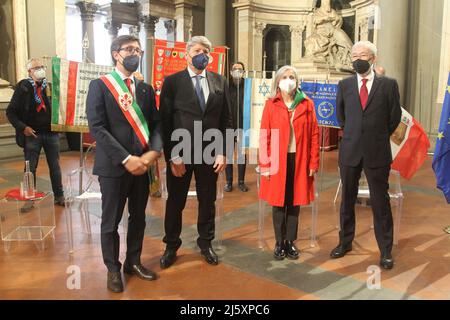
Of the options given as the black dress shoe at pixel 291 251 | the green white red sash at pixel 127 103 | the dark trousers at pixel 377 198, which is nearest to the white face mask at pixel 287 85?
the dark trousers at pixel 377 198

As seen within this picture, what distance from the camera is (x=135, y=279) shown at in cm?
315

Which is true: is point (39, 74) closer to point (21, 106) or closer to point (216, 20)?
point (21, 106)

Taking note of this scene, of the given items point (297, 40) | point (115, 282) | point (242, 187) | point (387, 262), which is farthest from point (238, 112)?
point (297, 40)

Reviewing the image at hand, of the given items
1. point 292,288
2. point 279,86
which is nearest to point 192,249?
point 292,288

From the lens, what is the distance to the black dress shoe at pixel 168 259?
3367 millimetres

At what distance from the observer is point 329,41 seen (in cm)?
1112

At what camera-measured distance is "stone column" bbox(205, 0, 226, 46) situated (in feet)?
38.5

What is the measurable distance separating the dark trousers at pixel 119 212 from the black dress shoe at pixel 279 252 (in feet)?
3.62

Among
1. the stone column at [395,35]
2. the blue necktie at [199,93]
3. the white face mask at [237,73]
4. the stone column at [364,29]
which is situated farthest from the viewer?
the stone column at [364,29]

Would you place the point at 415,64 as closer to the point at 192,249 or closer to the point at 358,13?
the point at 358,13

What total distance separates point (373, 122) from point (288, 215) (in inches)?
38.3

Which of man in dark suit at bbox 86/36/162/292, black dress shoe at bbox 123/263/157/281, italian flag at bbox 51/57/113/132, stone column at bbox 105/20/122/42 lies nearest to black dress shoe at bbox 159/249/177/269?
black dress shoe at bbox 123/263/157/281

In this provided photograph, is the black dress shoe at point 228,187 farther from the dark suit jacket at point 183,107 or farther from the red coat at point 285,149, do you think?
the dark suit jacket at point 183,107
